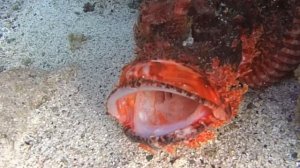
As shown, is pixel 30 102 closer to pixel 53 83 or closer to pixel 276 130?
pixel 53 83

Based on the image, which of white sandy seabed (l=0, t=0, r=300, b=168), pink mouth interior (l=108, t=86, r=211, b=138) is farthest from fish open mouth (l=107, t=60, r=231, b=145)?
white sandy seabed (l=0, t=0, r=300, b=168)

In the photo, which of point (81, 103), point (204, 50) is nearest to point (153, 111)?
point (204, 50)

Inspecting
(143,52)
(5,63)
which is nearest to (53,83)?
(5,63)

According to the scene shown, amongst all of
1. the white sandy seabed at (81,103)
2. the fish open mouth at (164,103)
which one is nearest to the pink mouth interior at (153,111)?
the fish open mouth at (164,103)

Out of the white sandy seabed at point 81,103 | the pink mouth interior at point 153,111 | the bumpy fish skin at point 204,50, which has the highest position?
the bumpy fish skin at point 204,50

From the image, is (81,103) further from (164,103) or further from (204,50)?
(204,50)

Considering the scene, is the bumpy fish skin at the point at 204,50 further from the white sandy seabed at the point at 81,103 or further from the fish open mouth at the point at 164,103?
the white sandy seabed at the point at 81,103
